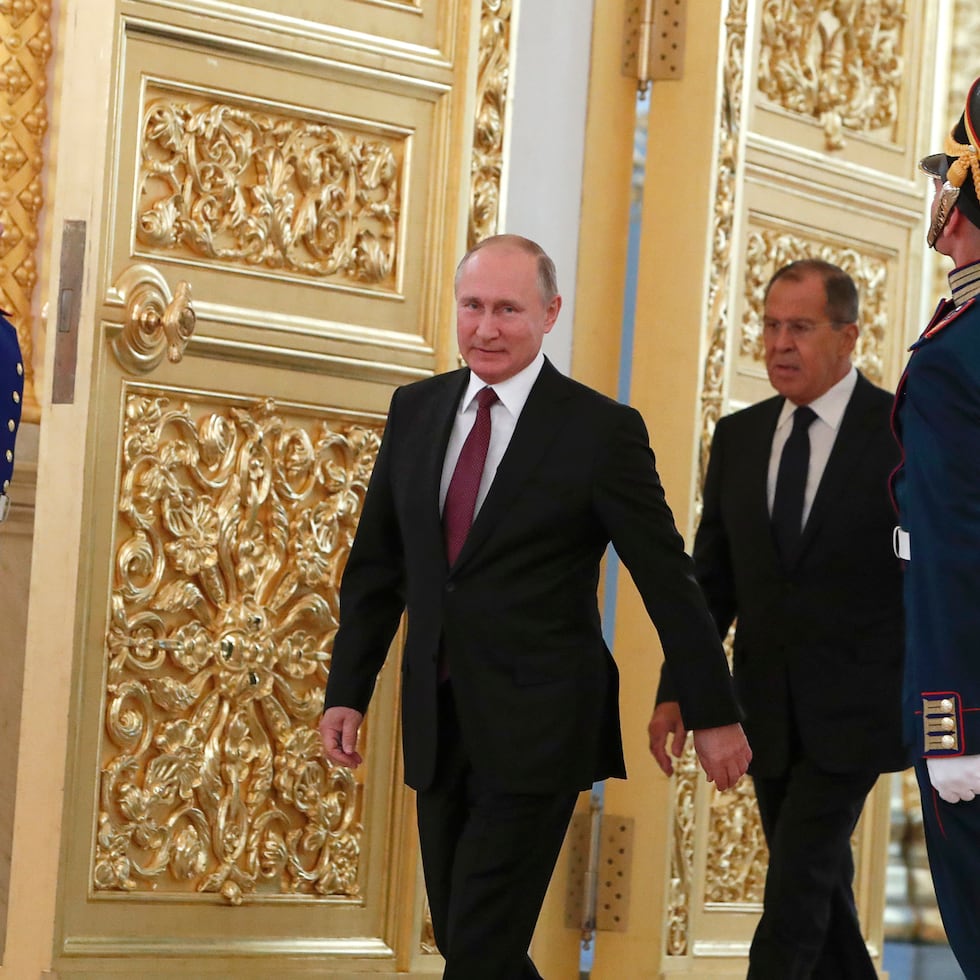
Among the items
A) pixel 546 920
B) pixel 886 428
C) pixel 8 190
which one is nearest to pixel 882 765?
pixel 886 428

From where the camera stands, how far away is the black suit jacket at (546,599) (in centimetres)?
292

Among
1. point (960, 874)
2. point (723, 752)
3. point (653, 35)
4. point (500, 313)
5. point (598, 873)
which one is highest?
point (653, 35)

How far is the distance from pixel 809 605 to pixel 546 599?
Answer: 0.94 m

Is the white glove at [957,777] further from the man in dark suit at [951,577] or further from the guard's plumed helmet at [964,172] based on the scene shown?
the guard's plumed helmet at [964,172]

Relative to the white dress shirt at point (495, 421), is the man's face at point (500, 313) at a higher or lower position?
higher

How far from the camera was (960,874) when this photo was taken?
252cm

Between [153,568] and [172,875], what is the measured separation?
0.60m

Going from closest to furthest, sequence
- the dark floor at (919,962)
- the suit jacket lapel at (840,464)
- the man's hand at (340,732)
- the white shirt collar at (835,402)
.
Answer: the man's hand at (340,732)
the suit jacket lapel at (840,464)
the white shirt collar at (835,402)
the dark floor at (919,962)

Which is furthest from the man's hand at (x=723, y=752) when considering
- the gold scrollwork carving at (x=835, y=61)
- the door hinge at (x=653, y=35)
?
the gold scrollwork carving at (x=835, y=61)

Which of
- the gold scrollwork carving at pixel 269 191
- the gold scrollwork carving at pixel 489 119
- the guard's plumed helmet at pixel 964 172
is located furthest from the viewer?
the gold scrollwork carving at pixel 489 119

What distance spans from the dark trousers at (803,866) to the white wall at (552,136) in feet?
3.81

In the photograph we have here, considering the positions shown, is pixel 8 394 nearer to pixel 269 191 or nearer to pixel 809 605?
pixel 269 191

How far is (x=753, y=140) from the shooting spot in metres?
4.47

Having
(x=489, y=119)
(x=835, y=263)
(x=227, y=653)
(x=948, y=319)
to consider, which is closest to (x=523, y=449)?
(x=948, y=319)
